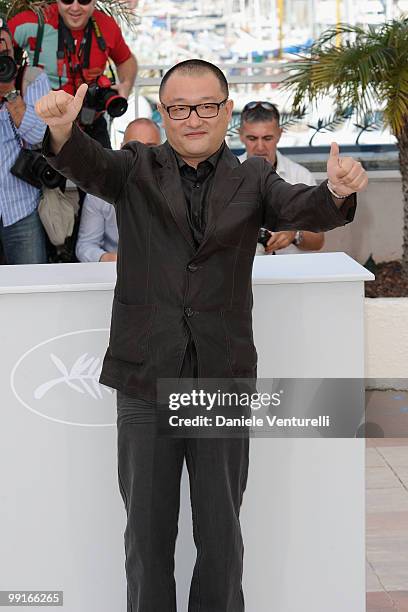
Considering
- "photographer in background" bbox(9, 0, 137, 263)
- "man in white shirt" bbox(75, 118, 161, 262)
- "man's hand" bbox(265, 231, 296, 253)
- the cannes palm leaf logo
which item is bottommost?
the cannes palm leaf logo

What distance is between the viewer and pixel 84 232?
17.6ft

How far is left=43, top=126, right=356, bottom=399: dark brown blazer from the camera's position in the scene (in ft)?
9.45

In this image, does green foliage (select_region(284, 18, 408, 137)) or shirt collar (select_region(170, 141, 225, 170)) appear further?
green foliage (select_region(284, 18, 408, 137))

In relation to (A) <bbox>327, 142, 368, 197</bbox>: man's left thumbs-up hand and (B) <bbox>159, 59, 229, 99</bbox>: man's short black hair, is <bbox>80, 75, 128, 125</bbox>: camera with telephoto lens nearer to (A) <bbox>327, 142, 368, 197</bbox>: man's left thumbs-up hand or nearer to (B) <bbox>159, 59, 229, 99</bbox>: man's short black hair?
(B) <bbox>159, 59, 229, 99</bbox>: man's short black hair

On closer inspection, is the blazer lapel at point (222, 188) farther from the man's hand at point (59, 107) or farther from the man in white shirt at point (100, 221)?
the man in white shirt at point (100, 221)

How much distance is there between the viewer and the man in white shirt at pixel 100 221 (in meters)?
5.32

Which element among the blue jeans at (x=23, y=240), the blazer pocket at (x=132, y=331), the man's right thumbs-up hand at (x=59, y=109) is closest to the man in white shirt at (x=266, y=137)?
the blue jeans at (x=23, y=240)

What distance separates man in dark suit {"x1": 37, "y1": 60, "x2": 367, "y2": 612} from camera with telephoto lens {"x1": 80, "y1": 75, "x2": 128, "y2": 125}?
239cm

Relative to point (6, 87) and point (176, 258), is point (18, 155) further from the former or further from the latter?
point (176, 258)

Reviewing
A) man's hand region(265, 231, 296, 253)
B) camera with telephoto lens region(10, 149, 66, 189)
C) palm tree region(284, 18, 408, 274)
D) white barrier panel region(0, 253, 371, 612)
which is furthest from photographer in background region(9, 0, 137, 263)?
white barrier panel region(0, 253, 371, 612)

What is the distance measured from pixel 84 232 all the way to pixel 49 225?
0.17 metres

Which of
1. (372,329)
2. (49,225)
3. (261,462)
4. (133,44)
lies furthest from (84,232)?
(133,44)


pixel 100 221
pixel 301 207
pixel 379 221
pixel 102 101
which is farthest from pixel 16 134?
pixel 379 221

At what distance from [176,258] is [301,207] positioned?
35cm
